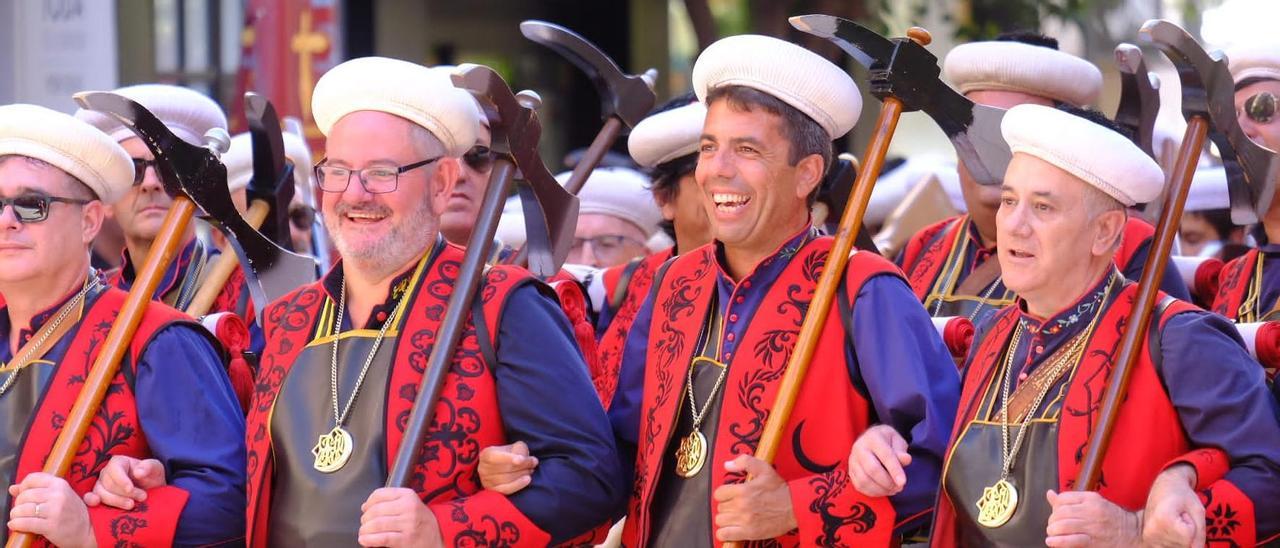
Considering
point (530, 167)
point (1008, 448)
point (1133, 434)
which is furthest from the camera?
point (530, 167)

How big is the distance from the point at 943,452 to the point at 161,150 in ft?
6.92

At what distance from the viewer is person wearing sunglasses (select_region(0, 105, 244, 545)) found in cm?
421

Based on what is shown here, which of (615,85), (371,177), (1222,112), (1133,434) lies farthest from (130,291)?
(1222,112)

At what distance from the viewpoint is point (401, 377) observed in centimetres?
409

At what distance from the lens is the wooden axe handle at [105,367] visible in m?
4.23

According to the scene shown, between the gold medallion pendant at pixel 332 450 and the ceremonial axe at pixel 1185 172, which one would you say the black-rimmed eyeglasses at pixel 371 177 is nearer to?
the gold medallion pendant at pixel 332 450

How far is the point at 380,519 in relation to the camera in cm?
381

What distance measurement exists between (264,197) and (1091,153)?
2.70 m

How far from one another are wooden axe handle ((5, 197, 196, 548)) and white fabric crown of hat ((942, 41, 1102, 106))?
2259mm

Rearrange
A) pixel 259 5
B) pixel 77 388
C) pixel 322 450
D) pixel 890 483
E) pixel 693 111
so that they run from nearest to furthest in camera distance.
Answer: pixel 890 483 < pixel 322 450 < pixel 77 388 < pixel 693 111 < pixel 259 5

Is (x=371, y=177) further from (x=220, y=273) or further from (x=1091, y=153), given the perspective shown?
(x=1091, y=153)

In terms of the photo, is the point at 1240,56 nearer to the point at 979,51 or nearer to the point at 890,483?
the point at 979,51

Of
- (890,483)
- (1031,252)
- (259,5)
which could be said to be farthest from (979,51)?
(259,5)

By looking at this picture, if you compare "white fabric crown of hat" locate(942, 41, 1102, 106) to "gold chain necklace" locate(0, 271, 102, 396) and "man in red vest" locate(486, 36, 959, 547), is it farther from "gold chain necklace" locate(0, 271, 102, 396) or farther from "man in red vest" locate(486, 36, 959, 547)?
"gold chain necklace" locate(0, 271, 102, 396)
